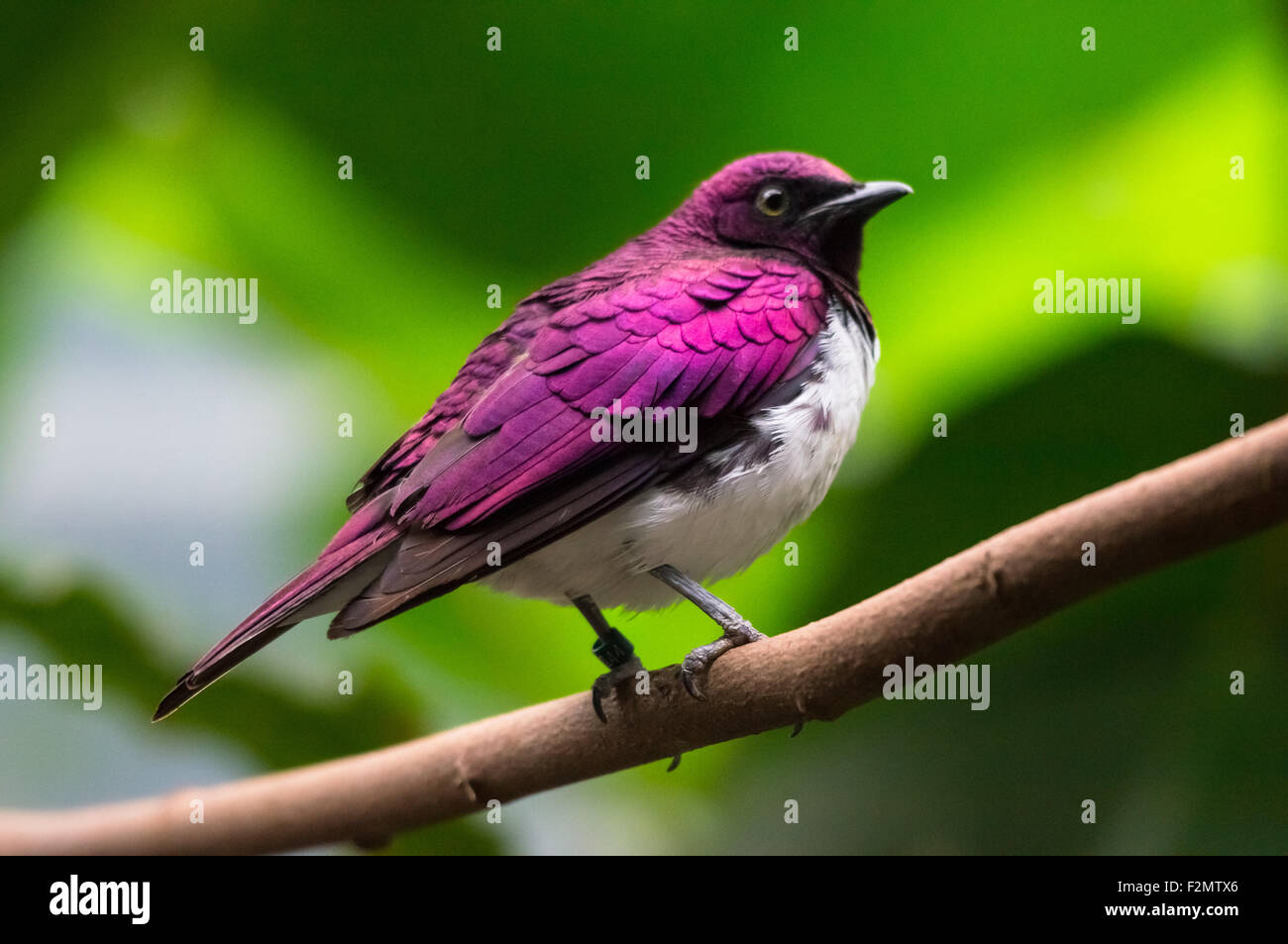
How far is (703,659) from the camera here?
6.78 ft

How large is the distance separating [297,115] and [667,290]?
1069 mm

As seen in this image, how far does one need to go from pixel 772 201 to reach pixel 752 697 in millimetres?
1239

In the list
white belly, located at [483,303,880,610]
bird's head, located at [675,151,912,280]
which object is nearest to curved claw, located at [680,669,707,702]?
white belly, located at [483,303,880,610]

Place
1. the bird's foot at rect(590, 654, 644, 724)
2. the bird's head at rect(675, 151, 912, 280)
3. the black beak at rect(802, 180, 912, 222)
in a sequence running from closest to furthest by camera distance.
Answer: the bird's foot at rect(590, 654, 644, 724)
the black beak at rect(802, 180, 912, 222)
the bird's head at rect(675, 151, 912, 280)

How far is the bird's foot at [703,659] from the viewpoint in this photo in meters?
2.06

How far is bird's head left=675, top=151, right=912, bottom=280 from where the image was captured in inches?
105

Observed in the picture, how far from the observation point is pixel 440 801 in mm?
2293

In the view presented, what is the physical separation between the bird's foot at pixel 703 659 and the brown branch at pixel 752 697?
23mm

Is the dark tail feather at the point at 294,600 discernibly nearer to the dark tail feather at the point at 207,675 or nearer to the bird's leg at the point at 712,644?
the dark tail feather at the point at 207,675

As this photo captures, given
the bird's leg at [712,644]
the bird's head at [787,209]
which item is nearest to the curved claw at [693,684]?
the bird's leg at [712,644]

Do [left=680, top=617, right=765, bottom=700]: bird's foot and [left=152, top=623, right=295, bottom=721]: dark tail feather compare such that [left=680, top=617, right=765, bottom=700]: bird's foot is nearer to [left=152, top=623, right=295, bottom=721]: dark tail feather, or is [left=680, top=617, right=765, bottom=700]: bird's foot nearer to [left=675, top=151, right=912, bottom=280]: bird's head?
[left=152, top=623, right=295, bottom=721]: dark tail feather

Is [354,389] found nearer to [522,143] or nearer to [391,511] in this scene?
[522,143]

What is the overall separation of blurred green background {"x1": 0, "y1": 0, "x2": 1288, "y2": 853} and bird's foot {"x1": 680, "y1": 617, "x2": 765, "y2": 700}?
2.23 ft

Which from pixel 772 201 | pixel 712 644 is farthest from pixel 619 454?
pixel 772 201
